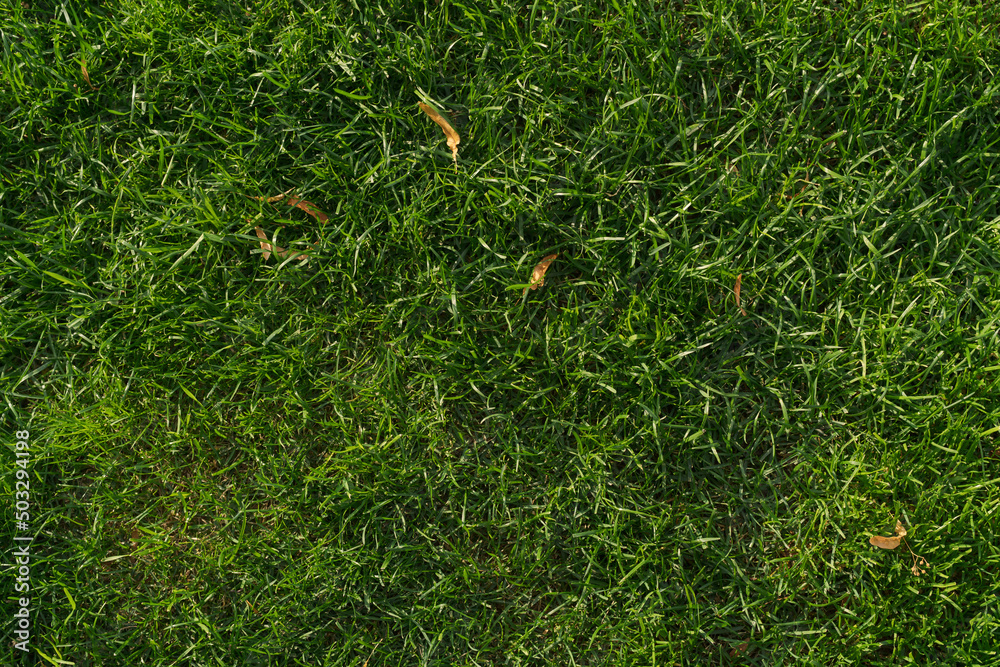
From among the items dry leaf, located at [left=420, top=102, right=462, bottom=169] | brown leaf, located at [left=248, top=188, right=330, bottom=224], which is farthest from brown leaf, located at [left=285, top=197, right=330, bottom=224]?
dry leaf, located at [left=420, top=102, right=462, bottom=169]

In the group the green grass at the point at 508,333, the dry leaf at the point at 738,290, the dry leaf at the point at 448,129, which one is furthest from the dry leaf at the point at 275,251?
the dry leaf at the point at 738,290

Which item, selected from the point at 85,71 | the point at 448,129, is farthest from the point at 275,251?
the point at 85,71

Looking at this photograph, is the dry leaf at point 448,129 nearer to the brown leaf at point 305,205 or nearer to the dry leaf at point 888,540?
the brown leaf at point 305,205

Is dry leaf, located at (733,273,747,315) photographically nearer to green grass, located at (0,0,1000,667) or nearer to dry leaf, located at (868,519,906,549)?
green grass, located at (0,0,1000,667)

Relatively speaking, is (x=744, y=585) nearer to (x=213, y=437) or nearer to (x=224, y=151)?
(x=213, y=437)

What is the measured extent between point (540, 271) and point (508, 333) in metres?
0.24

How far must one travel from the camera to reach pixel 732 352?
232 centimetres

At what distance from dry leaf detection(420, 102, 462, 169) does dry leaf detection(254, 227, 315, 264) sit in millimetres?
631

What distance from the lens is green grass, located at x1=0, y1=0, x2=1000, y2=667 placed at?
228 cm

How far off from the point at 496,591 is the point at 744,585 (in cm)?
83

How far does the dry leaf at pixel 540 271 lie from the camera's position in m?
2.34

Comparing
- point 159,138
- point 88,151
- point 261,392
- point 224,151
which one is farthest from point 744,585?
point 88,151

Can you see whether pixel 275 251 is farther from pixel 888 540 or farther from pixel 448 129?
pixel 888 540

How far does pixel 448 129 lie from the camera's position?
94.1 inches
